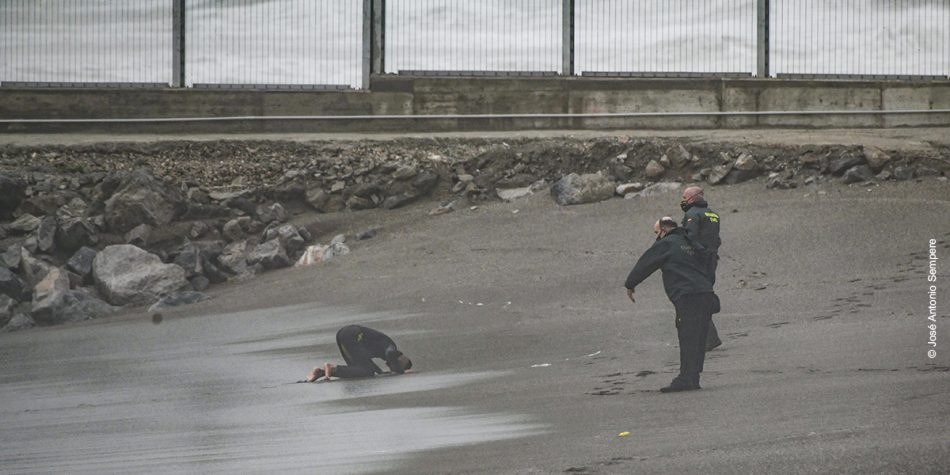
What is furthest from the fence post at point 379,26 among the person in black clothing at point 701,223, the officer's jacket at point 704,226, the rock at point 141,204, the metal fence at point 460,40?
the officer's jacket at point 704,226

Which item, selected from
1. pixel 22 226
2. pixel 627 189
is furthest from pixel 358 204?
pixel 22 226

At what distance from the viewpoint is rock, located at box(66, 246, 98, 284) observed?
17344 millimetres

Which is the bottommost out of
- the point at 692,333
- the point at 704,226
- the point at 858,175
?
the point at 692,333

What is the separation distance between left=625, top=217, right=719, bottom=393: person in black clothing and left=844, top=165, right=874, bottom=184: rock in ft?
30.2

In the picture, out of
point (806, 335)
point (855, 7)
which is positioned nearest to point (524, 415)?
point (806, 335)

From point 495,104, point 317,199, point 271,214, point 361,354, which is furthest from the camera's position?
point 495,104

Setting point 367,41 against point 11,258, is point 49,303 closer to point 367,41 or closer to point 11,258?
point 11,258

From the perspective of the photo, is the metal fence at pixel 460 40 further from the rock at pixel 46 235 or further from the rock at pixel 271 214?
the rock at pixel 46 235

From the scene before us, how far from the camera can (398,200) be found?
19.9m

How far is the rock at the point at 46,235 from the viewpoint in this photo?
18031 mm

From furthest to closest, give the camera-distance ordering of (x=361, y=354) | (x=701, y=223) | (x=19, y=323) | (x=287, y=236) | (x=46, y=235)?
(x=287, y=236) < (x=46, y=235) < (x=19, y=323) < (x=361, y=354) < (x=701, y=223)

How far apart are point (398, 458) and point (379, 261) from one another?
9.48m

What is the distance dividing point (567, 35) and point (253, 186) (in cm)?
586

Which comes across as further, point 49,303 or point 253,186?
point 253,186
